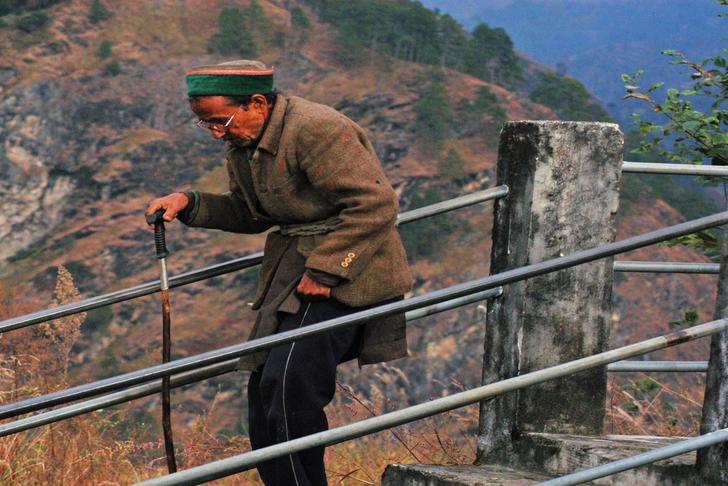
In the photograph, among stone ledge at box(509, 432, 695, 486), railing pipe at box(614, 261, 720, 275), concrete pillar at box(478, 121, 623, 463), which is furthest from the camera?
railing pipe at box(614, 261, 720, 275)

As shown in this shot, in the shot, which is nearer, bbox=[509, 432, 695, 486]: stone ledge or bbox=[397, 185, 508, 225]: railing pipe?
bbox=[509, 432, 695, 486]: stone ledge

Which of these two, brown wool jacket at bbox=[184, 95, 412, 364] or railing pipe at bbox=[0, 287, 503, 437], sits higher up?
brown wool jacket at bbox=[184, 95, 412, 364]

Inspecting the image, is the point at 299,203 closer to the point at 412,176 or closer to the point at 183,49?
the point at 412,176

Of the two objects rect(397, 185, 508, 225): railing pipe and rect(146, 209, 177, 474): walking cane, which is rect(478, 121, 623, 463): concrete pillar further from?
rect(146, 209, 177, 474): walking cane

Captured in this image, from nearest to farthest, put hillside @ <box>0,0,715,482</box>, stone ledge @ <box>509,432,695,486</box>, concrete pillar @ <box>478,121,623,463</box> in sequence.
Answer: stone ledge @ <box>509,432,695,486</box> < concrete pillar @ <box>478,121,623,463</box> < hillside @ <box>0,0,715,482</box>

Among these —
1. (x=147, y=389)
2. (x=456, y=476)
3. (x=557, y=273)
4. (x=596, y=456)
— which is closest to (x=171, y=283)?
(x=147, y=389)

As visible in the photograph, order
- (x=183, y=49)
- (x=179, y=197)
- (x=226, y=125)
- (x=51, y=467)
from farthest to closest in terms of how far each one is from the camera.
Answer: (x=183, y=49) < (x=51, y=467) < (x=179, y=197) < (x=226, y=125)

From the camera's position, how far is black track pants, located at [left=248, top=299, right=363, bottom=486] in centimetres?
289

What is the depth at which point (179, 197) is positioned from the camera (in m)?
3.38

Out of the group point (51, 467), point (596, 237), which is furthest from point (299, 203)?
point (51, 467)

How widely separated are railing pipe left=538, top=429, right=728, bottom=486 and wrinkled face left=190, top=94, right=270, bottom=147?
1.44 meters

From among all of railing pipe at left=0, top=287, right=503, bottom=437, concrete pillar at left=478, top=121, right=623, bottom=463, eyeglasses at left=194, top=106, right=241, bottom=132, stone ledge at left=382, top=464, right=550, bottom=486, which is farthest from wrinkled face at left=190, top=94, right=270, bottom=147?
stone ledge at left=382, top=464, right=550, bottom=486

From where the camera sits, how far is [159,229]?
3.26 meters

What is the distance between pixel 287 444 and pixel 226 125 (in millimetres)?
1278
